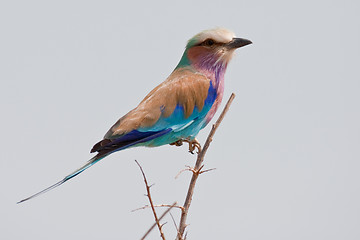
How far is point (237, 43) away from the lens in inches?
190

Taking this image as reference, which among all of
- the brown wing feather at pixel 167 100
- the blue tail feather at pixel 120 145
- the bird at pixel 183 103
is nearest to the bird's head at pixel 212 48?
the bird at pixel 183 103

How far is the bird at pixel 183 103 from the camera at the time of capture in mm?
4121

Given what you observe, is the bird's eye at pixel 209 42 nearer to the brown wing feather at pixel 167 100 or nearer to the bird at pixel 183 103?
the bird at pixel 183 103

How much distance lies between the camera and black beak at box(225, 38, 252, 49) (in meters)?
4.80

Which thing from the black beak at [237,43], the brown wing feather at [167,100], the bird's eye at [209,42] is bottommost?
the brown wing feather at [167,100]

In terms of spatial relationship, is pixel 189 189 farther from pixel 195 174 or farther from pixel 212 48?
pixel 212 48

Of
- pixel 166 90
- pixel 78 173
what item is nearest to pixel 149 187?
pixel 78 173

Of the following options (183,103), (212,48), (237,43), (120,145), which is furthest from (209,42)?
(120,145)

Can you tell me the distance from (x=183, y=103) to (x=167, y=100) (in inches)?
5.4

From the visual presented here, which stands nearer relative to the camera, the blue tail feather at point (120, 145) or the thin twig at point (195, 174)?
the thin twig at point (195, 174)

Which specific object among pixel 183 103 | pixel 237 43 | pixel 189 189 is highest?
pixel 237 43

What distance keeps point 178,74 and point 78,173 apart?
54.5 inches

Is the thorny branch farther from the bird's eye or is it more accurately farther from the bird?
the bird's eye

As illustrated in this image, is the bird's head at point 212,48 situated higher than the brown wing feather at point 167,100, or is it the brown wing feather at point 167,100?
the bird's head at point 212,48
